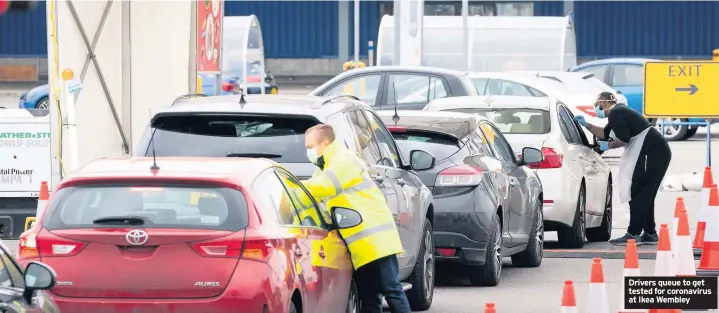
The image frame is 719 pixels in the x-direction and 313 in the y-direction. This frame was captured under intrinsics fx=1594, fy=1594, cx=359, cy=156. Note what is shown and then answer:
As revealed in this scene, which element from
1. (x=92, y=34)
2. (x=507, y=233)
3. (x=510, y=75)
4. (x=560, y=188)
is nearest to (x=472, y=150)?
(x=507, y=233)

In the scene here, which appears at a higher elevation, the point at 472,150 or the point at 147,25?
the point at 147,25

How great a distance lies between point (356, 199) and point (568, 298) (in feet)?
5.10

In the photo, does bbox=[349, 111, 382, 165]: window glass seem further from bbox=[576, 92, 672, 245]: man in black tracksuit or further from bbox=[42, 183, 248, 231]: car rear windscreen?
bbox=[576, 92, 672, 245]: man in black tracksuit

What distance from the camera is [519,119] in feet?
49.4

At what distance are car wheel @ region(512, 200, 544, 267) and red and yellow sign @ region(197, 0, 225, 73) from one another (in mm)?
3397

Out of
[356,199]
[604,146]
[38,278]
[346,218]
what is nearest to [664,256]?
[356,199]

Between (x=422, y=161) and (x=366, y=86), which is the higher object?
(x=366, y=86)

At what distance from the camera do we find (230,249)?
23.4 ft

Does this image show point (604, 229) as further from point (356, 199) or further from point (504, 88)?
point (504, 88)

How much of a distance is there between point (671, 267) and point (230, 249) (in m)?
3.44

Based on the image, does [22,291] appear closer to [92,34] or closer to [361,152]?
[361,152]

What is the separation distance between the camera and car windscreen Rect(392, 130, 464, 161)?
470 inches

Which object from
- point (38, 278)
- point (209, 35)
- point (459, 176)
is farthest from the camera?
point (209, 35)

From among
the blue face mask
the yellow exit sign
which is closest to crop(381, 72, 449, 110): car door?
the yellow exit sign
